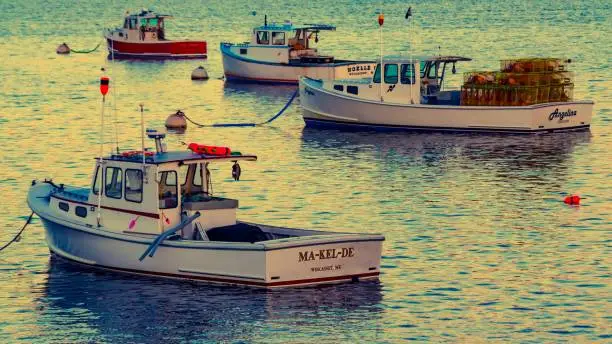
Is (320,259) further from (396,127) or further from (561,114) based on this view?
(561,114)

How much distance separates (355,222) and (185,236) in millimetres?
9611

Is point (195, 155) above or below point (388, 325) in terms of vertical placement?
above

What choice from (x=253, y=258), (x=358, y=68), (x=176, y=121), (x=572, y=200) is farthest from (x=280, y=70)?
(x=253, y=258)

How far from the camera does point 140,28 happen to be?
108m

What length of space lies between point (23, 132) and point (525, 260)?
113 ft

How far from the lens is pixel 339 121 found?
6625 centimetres

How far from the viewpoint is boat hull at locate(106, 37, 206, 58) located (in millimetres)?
107125

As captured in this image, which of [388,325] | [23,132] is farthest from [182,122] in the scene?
[388,325]

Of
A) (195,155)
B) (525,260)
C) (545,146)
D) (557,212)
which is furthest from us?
(545,146)

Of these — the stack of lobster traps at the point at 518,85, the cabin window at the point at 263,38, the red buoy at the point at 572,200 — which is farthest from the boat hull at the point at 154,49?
the red buoy at the point at 572,200

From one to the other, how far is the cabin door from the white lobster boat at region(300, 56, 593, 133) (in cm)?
2786

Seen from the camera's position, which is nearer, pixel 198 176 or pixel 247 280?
pixel 247 280

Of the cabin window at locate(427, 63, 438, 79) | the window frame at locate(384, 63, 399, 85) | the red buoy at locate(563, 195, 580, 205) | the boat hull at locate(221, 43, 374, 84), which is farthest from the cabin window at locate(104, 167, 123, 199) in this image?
the boat hull at locate(221, 43, 374, 84)

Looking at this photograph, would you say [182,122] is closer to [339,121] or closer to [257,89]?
[339,121]
